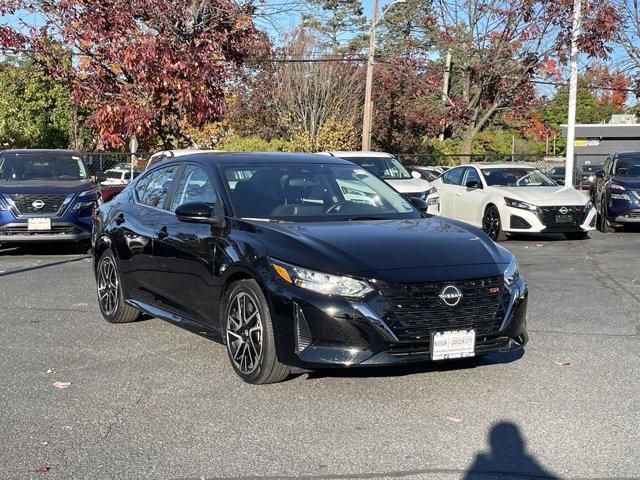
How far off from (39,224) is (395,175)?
271 inches

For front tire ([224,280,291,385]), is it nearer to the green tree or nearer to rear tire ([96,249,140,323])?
rear tire ([96,249,140,323])

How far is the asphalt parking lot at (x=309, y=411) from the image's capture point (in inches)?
175

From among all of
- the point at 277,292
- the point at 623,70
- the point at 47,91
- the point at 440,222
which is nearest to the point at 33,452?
the point at 277,292

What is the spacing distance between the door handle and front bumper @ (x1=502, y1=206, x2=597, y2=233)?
31.4 ft

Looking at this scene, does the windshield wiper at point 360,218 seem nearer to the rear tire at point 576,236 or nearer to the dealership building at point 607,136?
the rear tire at point 576,236

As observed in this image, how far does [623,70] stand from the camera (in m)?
23.1

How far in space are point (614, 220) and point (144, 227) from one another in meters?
12.0

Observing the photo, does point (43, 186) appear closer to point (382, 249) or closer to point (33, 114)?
point (382, 249)

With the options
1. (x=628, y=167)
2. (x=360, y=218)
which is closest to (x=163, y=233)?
(x=360, y=218)

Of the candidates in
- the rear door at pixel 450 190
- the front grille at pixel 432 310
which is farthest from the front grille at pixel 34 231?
the front grille at pixel 432 310

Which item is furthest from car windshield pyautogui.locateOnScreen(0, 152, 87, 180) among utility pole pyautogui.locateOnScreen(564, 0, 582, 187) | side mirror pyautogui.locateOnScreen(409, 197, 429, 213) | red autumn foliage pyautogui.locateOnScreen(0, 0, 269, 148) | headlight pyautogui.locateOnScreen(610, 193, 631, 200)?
utility pole pyautogui.locateOnScreen(564, 0, 582, 187)

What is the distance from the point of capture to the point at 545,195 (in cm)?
1567

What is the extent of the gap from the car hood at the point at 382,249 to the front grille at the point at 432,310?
0.25 ft

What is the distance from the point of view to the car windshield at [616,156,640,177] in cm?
1750
